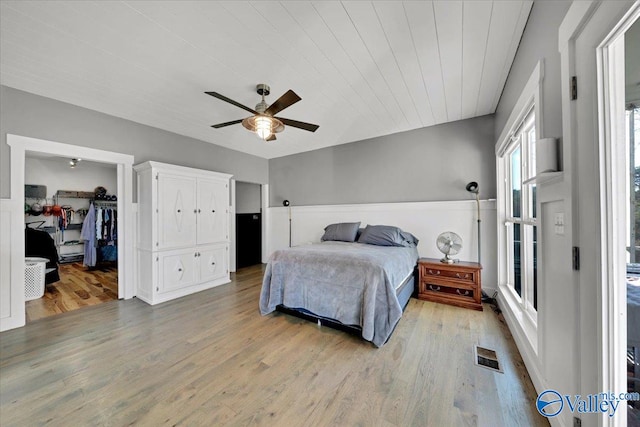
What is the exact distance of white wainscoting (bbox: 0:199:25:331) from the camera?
93.6 inches

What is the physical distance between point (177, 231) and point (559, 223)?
156 inches

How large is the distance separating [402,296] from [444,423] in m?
1.38

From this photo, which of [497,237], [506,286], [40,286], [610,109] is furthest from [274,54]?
[40,286]

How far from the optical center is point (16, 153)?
245cm

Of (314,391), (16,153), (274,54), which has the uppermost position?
(274,54)

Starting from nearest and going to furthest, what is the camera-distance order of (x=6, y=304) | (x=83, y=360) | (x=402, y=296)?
(x=83, y=360) → (x=6, y=304) → (x=402, y=296)

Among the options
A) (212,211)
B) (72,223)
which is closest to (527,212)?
(212,211)

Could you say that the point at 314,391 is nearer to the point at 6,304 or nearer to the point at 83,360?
the point at 83,360

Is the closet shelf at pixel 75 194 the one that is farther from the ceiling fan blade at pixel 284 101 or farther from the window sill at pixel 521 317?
the window sill at pixel 521 317

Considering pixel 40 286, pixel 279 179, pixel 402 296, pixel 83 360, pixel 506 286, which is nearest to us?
pixel 83 360

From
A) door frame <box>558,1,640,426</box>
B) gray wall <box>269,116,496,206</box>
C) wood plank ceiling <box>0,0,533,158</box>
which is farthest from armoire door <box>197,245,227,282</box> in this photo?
door frame <box>558,1,640,426</box>

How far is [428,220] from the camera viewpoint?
3656 mm

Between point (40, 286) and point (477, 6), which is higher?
point (477, 6)

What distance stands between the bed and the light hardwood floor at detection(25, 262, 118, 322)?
2.55 metres
